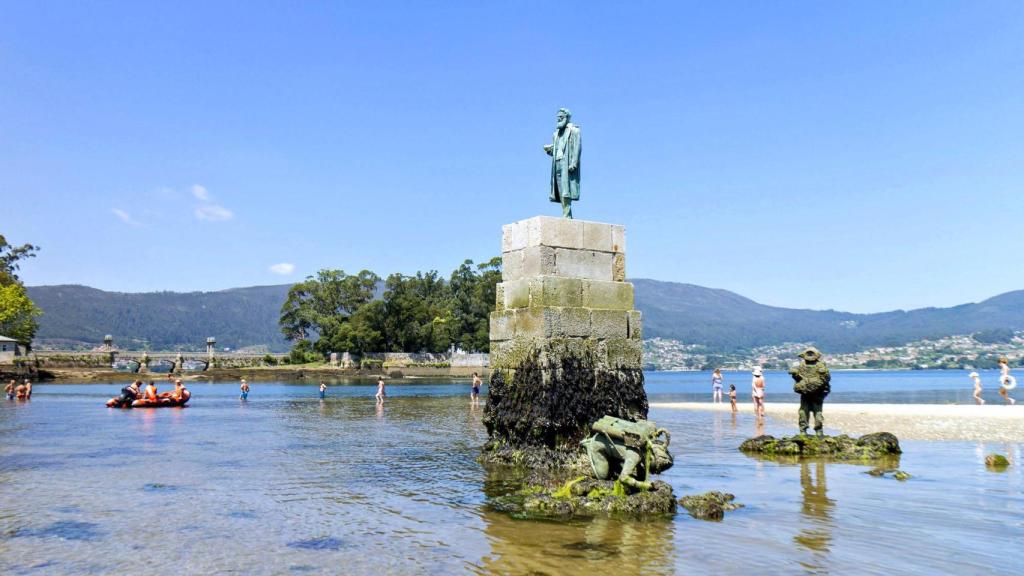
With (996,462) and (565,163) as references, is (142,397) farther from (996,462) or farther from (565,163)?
(996,462)

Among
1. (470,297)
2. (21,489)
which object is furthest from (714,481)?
(470,297)

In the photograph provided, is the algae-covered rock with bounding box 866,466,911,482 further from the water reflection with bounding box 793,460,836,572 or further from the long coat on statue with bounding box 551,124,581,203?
the long coat on statue with bounding box 551,124,581,203

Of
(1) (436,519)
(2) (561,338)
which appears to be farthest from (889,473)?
(1) (436,519)

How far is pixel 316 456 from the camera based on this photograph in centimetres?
1592

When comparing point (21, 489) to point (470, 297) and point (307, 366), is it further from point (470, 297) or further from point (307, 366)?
point (470, 297)

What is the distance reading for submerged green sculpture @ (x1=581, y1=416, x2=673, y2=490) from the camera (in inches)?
405

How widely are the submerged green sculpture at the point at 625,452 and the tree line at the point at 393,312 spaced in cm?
9630

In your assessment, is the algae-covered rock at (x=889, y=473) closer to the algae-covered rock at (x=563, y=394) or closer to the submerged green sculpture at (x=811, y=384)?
the submerged green sculpture at (x=811, y=384)

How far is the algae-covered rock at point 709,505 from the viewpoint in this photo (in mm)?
9336

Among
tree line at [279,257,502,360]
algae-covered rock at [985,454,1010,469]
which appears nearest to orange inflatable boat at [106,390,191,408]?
algae-covered rock at [985,454,1010,469]

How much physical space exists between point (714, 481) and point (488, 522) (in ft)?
15.1

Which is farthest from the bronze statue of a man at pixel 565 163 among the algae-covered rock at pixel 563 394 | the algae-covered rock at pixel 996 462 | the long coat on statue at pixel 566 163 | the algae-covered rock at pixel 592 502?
the algae-covered rock at pixel 996 462

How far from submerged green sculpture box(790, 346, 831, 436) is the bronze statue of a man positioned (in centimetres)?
577

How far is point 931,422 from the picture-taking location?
22.8 m
